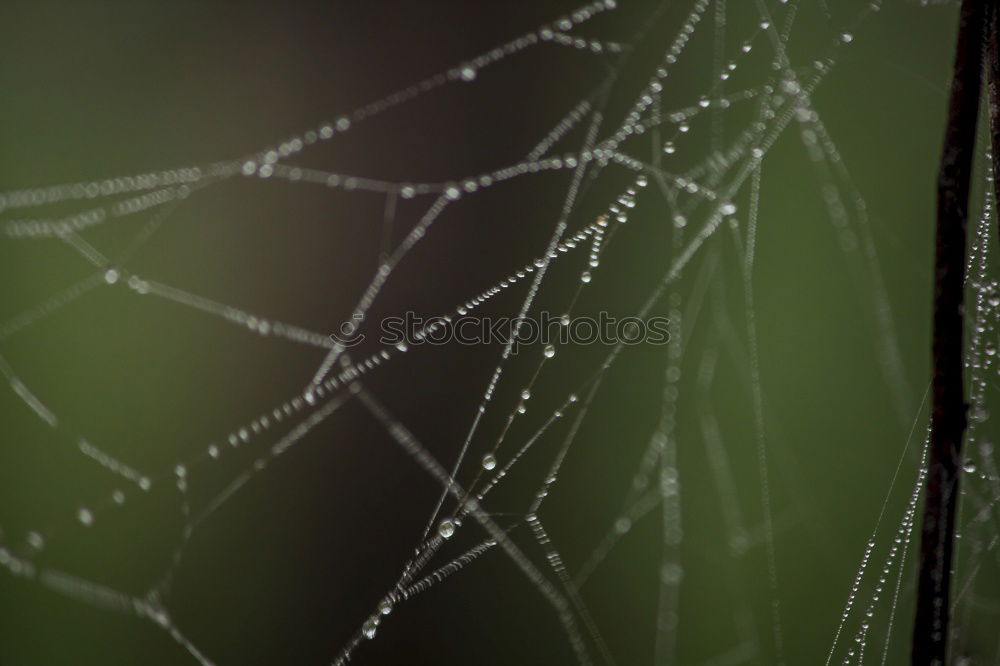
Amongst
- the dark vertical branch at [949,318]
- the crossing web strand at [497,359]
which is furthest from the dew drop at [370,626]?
the dark vertical branch at [949,318]

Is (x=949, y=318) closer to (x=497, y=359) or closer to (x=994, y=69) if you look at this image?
(x=994, y=69)

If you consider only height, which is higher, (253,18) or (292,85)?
(253,18)

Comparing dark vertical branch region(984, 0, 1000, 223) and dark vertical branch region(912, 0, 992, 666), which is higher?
dark vertical branch region(984, 0, 1000, 223)

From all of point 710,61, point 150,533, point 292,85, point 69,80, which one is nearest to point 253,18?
point 292,85

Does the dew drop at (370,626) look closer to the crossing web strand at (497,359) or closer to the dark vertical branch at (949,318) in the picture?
the crossing web strand at (497,359)

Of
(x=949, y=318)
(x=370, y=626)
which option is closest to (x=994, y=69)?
(x=949, y=318)

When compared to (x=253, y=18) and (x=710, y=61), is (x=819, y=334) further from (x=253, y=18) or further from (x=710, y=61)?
(x=253, y=18)

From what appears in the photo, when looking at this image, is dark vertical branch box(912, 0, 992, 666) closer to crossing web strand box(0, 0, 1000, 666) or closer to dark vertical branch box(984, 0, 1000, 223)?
dark vertical branch box(984, 0, 1000, 223)


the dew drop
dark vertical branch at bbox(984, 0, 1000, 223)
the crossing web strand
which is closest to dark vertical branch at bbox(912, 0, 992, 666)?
dark vertical branch at bbox(984, 0, 1000, 223)
